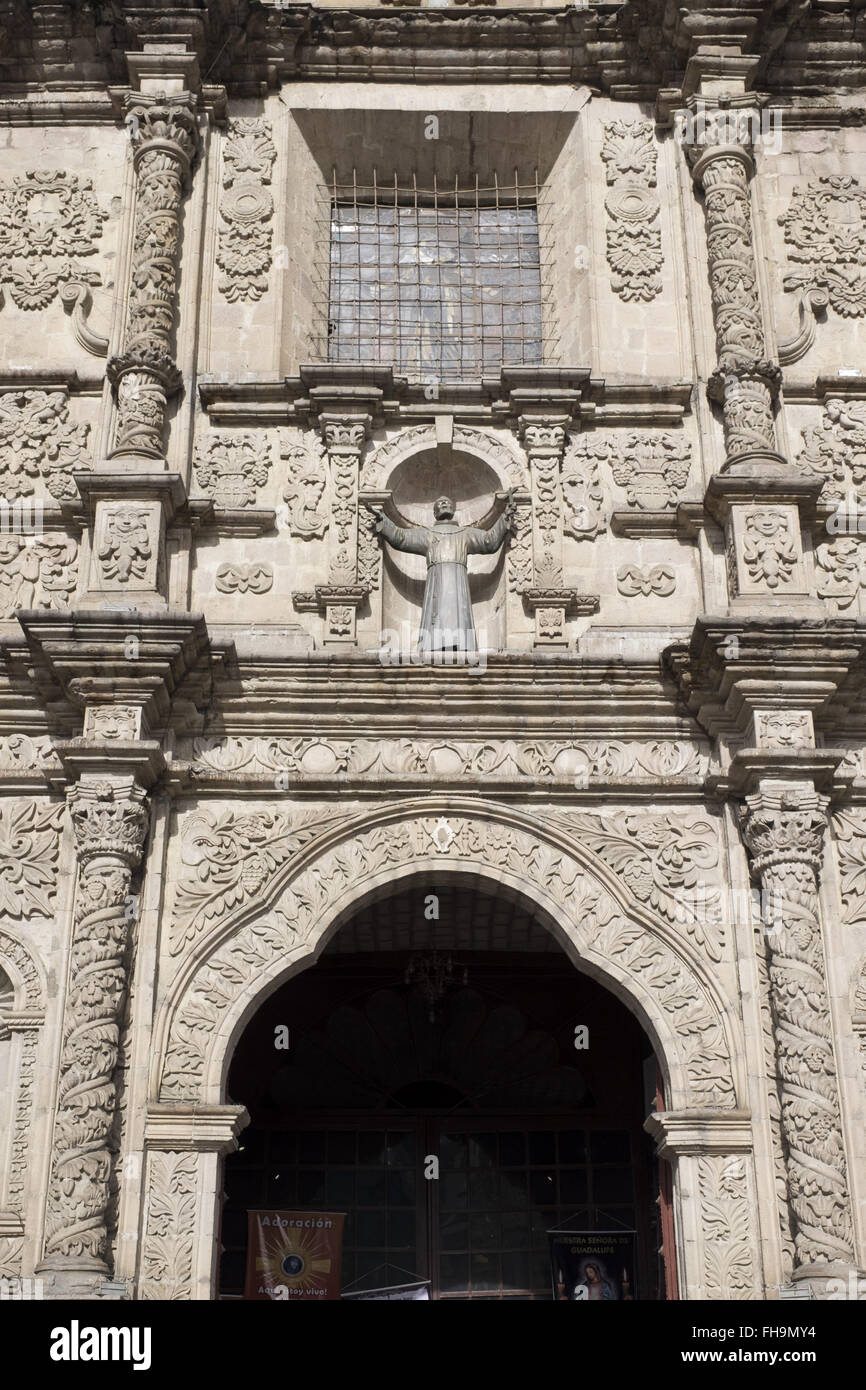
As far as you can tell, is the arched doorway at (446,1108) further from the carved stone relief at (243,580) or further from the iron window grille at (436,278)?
the iron window grille at (436,278)

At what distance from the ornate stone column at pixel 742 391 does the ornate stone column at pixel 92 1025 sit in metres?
3.97

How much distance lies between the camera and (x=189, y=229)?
38.2ft

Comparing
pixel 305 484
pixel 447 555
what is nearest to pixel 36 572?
pixel 305 484

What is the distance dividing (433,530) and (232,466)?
1426 millimetres

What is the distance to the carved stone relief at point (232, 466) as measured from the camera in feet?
35.7

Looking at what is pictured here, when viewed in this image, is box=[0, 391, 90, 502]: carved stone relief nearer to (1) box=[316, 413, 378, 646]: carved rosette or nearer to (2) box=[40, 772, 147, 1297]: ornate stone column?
(1) box=[316, 413, 378, 646]: carved rosette

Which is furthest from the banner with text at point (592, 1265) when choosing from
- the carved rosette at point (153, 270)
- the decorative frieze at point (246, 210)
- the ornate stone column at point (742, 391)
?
the decorative frieze at point (246, 210)

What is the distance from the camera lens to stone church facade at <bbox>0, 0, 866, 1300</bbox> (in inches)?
356

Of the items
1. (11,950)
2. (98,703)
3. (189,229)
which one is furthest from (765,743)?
(189,229)

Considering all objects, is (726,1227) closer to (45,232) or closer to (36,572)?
(36,572)

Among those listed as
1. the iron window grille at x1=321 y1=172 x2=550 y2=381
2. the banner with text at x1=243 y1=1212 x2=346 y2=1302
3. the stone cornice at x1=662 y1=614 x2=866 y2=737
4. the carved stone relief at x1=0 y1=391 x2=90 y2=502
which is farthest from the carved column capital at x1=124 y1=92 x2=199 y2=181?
the banner with text at x1=243 y1=1212 x2=346 y2=1302

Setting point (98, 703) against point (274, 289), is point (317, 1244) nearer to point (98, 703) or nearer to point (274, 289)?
point (98, 703)

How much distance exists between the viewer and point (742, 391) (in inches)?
424

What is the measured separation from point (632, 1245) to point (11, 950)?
4.96 m
